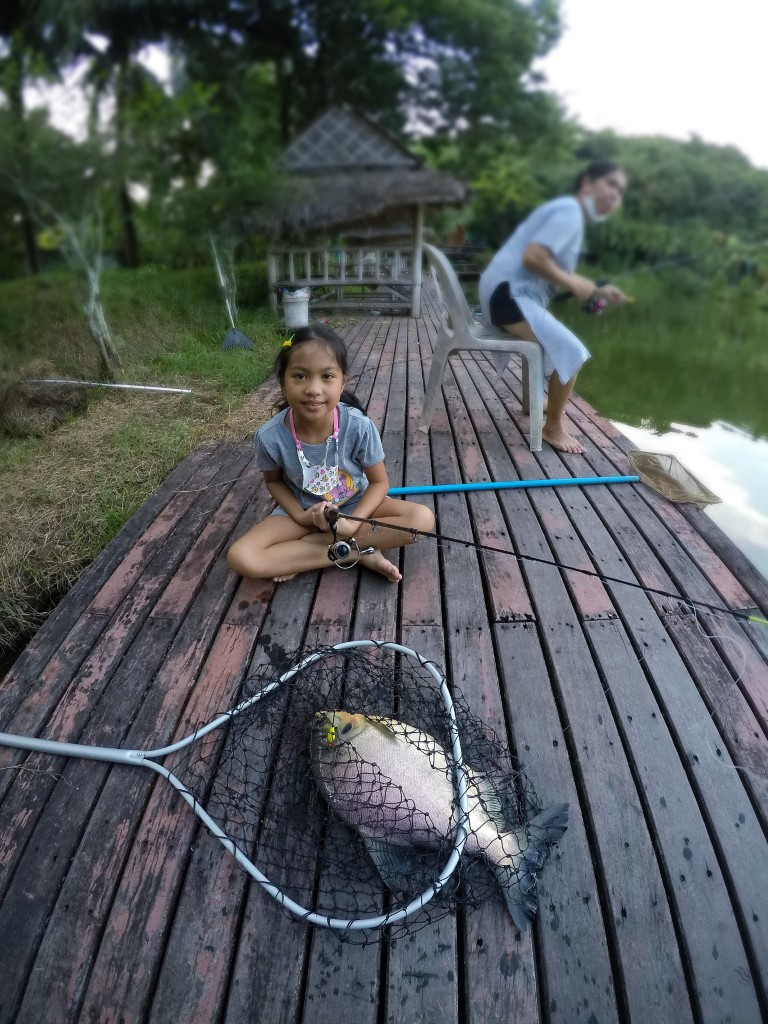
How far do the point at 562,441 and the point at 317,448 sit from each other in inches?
54.0

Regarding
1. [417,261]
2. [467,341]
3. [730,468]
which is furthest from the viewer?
[730,468]

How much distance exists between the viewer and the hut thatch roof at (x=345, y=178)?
3.62ft

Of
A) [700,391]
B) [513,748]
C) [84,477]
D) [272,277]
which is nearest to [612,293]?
[272,277]

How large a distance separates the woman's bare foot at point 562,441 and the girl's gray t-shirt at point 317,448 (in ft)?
3.87

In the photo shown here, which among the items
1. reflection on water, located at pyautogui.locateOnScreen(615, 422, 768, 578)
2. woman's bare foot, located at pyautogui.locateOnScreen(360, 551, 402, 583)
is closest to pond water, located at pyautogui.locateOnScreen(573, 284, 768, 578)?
reflection on water, located at pyautogui.locateOnScreen(615, 422, 768, 578)

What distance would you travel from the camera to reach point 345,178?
1157mm

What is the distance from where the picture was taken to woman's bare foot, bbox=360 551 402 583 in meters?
1.63

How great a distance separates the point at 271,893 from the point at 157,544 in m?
1.26

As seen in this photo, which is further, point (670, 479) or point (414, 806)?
point (670, 479)

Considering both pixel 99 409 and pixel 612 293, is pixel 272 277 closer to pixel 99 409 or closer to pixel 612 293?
pixel 612 293

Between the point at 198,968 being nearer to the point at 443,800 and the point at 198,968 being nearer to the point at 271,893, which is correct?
the point at 271,893

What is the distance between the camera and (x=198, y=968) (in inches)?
34.2

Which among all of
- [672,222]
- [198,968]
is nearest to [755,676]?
[672,222]

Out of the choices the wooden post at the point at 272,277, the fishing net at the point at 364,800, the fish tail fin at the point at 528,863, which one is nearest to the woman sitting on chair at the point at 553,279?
the wooden post at the point at 272,277
